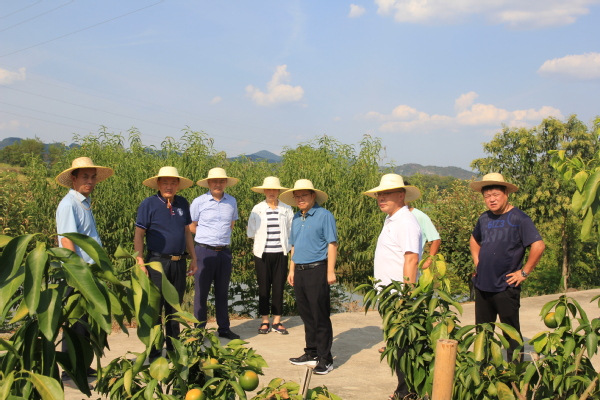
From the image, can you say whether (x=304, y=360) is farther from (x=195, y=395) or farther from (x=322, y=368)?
(x=195, y=395)

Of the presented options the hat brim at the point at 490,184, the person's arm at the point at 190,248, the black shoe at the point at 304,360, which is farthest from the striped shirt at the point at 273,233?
the hat brim at the point at 490,184

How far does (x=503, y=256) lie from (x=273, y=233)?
2975mm

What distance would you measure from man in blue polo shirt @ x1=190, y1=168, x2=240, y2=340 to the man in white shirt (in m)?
2.18

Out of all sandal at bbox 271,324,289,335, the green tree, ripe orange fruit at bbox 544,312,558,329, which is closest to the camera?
ripe orange fruit at bbox 544,312,558,329

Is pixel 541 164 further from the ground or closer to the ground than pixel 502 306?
further from the ground

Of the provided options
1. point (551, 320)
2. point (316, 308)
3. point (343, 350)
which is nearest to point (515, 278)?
point (316, 308)

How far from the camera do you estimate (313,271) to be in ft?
16.8

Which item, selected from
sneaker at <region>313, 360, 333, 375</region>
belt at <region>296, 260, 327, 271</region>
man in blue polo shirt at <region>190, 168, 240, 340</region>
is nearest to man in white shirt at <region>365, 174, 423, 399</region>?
belt at <region>296, 260, 327, 271</region>

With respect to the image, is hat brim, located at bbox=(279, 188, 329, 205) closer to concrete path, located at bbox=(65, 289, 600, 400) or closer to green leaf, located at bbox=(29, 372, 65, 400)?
concrete path, located at bbox=(65, 289, 600, 400)

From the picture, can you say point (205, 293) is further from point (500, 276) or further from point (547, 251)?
point (547, 251)

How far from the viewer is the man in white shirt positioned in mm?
4230

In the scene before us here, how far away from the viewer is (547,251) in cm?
2534

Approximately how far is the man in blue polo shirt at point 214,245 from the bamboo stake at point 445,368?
4052 mm

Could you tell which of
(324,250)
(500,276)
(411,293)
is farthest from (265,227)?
(411,293)
